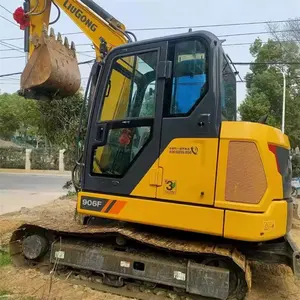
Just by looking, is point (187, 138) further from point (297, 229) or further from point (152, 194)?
point (297, 229)

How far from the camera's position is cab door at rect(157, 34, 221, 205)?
3709 millimetres

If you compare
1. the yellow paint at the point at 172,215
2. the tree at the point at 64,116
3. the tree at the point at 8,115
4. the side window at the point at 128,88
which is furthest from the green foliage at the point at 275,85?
the tree at the point at 8,115

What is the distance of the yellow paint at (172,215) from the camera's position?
3652mm

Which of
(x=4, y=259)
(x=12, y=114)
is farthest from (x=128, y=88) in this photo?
(x=12, y=114)

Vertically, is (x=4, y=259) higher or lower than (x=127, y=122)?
lower

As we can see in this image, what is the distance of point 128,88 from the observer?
13.9 feet

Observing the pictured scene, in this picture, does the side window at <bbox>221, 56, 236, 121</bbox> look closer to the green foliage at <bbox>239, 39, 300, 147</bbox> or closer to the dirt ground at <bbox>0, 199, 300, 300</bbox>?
the dirt ground at <bbox>0, 199, 300, 300</bbox>

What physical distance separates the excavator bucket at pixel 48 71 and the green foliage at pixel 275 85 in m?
20.1

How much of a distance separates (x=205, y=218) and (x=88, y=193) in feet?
4.47

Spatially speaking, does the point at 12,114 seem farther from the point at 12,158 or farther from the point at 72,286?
the point at 72,286

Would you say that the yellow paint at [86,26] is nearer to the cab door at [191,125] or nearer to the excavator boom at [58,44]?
the excavator boom at [58,44]

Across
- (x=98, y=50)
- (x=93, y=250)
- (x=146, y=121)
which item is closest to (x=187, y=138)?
(x=146, y=121)

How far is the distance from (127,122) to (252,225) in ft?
5.39

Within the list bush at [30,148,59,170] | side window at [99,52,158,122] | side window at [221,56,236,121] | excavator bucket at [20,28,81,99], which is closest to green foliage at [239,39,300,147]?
bush at [30,148,59,170]
